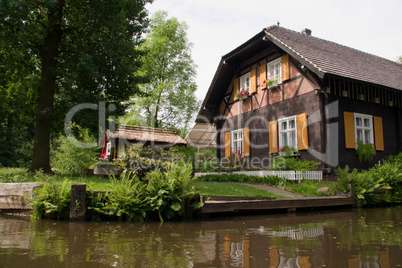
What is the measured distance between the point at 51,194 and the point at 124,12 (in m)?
9.23

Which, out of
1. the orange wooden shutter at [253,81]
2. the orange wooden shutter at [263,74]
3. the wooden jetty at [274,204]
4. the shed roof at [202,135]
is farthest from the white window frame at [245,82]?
the wooden jetty at [274,204]

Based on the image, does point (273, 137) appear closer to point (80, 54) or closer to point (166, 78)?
point (80, 54)

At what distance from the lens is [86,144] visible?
1761 centimetres

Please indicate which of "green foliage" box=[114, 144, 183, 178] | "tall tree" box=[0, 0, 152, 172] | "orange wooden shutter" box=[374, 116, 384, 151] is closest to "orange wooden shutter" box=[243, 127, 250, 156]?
"orange wooden shutter" box=[374, 116, 384, 151]

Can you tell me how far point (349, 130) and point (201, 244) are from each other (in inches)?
436

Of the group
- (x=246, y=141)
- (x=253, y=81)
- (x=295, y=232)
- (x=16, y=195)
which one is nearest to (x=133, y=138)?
(x=246, y=141)

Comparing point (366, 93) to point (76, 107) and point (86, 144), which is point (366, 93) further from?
point (86, 144)

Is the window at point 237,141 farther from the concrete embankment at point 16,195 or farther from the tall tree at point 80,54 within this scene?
the concrete embankment at point 16,195

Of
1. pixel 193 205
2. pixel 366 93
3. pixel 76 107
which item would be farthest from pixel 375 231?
pixel 76 107

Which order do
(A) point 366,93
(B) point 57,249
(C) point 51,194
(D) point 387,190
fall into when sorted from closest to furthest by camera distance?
(B) point 57,249 < (C) point 51,194 < (D) point 387,190 < (A) point 366,93

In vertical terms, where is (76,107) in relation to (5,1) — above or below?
below

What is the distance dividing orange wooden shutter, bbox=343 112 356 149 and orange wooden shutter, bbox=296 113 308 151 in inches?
62.8

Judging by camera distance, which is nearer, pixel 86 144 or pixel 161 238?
pixel 161 238

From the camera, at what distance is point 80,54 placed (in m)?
13.3
